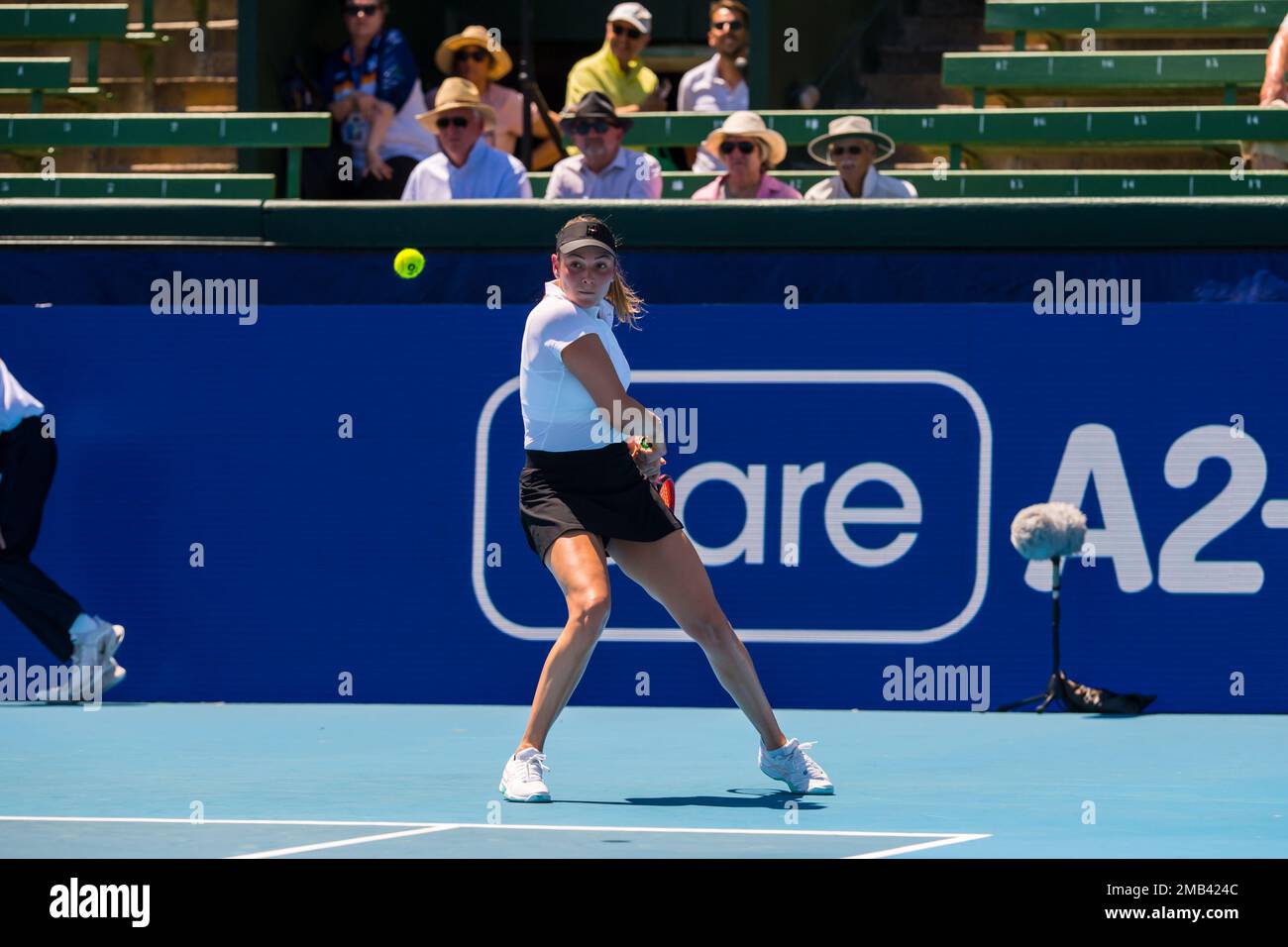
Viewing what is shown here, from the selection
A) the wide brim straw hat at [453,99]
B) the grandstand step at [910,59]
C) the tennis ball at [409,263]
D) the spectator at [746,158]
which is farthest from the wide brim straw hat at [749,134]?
the grandstand step at [910,59]

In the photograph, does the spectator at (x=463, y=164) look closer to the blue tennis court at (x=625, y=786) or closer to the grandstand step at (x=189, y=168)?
the blue tennis court at (x=625, y=786)

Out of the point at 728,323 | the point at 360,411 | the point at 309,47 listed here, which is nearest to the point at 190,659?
the point at 360,411

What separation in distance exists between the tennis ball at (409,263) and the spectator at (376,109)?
3198 mm

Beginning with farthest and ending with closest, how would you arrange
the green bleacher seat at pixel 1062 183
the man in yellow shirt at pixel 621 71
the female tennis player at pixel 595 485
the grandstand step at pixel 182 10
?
the grandstand step at pixel 182 10
the man in yellow shirt at pixel 621 71
the green bleacher seat at pixel 1062 183
the female tennis player at pixel 595 485

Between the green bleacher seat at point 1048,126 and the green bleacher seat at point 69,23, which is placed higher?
the green bleacher seat at point 69,23

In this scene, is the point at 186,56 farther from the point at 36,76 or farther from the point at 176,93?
the point at 36,76

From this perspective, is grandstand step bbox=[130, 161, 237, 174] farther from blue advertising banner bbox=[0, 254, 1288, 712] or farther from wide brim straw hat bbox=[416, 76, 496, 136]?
blue advertising banner bbox=[0, 254, 1288, 712]

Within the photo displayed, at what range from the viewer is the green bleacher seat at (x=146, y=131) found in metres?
12.2

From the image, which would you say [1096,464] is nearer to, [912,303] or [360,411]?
Answer: [912,303]

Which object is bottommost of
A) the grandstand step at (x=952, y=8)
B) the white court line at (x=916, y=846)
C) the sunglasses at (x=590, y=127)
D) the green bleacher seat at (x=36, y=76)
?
the white court line at (x=916, y=846)

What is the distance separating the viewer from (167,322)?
9.81 m

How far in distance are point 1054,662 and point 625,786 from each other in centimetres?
281

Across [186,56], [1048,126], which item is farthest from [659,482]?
[186,56]
